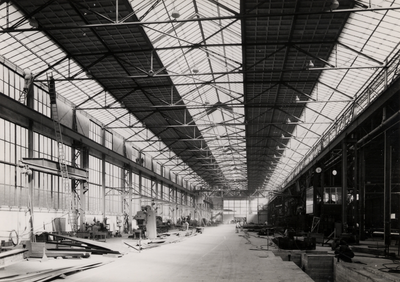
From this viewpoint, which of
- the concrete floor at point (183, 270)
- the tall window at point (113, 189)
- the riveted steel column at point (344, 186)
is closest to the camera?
the concrete floor at point (183, 270)

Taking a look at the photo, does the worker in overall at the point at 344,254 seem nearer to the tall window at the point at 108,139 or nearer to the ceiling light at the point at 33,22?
the ceiling light at the point at 33,22

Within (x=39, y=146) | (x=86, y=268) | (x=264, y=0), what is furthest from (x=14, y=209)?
(x=264, y=0)

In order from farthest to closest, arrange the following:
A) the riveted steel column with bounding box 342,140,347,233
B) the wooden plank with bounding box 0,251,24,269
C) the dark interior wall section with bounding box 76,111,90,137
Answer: the dark interior wall section with bounding box 76,111,90,137 → the riveted steel column with bounding box 342,140,347,233 → the wooden plank with bounding box 0,251,24,269

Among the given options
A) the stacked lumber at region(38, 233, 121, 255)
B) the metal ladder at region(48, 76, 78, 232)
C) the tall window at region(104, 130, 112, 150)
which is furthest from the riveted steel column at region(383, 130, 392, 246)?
the tall window at region(104, 130, 112, 150)

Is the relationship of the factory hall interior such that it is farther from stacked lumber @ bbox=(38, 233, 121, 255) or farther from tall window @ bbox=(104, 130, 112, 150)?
tall window @ bbox=(104, 130, 112, 150)

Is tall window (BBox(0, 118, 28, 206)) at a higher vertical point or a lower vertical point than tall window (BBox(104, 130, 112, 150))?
lower

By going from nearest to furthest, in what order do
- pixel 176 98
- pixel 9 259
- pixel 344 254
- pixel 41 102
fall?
pixel 9 259, pixel 344 254, pixel 41 102, pixel 176 98

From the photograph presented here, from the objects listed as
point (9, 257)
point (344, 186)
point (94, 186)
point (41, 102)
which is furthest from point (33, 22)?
point (94, 186)

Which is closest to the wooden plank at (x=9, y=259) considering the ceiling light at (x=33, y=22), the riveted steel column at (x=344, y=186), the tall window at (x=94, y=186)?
the ceiling light at (x=33, y=22)

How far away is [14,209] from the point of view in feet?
86.4

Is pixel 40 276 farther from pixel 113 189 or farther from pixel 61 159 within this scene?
pixel 113 189

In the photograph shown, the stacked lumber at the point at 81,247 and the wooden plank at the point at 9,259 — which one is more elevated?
the wooden plank at the point at 9,259

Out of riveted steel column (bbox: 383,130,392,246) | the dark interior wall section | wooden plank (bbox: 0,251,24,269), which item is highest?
the dark interior wall section

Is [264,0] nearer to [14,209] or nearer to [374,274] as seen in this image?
[374,274]
